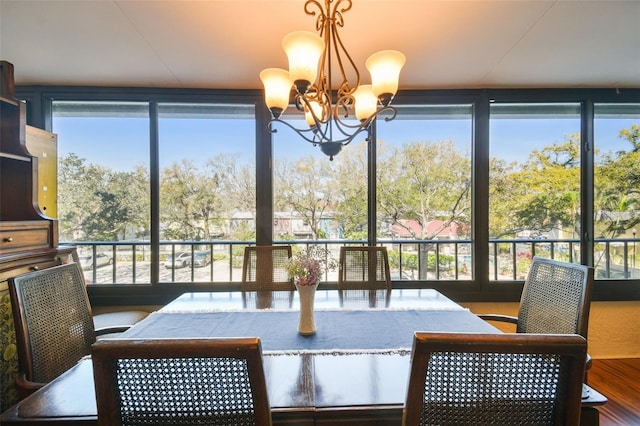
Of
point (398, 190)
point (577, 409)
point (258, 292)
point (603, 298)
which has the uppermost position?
point (398, 190)

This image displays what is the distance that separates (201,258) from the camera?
2822 mm

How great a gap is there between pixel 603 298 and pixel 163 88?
4.69 metres

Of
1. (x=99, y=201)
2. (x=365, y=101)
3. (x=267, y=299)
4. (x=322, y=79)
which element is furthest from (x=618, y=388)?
(x=99, y=201)

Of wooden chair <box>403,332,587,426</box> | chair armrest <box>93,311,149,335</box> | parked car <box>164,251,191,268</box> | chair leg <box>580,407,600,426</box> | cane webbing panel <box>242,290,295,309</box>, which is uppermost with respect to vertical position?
wooden chair <box>403,332,587,426</box>

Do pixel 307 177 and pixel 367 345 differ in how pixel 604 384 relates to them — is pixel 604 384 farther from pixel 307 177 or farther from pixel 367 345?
pixel 307 177

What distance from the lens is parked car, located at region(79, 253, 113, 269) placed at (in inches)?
105

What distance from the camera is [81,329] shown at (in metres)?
1.34

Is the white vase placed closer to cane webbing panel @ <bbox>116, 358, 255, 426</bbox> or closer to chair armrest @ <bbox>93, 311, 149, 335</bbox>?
cane webbing panel @ <bbox>116, 358, 255, 426</bbox>

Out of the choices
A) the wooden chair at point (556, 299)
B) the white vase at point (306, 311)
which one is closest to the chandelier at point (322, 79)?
the white vase at point (306, 311)

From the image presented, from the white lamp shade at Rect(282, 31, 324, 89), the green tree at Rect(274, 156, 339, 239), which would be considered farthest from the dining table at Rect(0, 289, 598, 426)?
the white lamp shade at Rect(282, 31, 324, 89)

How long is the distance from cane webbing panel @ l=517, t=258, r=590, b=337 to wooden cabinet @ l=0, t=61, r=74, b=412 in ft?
9.73

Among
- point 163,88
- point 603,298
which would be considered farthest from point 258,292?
point 603,298

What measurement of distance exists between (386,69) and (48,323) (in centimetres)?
192

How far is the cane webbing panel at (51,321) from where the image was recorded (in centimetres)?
109
